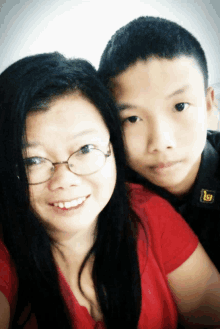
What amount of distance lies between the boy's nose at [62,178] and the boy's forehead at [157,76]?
16.5 inches

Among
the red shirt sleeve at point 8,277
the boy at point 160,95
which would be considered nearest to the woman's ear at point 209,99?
the boy at point 160,95

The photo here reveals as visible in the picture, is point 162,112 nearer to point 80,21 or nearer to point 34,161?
point 34,161

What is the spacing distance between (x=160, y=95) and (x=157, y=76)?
79 millimetres

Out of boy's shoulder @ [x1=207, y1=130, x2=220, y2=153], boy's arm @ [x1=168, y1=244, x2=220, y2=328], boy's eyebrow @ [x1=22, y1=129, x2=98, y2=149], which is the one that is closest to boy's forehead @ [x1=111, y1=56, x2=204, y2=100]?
boy's eyebrow @ [x1=22, y1=129, x2=98, y2=149]

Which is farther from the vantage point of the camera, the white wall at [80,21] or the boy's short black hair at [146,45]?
the white wall at [80,21]

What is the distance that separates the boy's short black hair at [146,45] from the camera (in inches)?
34.4

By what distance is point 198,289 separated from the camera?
899 mm

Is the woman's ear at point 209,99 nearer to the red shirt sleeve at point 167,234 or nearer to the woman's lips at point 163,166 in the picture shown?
the woman's lips at point 163,166

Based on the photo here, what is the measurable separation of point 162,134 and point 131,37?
47 centimetres

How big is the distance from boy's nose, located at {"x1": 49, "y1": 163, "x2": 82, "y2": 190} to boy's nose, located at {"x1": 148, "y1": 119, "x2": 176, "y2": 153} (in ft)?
1.23

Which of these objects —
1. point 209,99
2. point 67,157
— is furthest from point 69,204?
point 209,99

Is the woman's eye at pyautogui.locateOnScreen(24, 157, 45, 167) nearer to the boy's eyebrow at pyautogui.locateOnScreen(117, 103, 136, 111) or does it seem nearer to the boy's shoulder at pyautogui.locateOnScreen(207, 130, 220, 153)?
the boy's eyebrow at pyautogui.locateOnScreen(117, 103, 136, 111)

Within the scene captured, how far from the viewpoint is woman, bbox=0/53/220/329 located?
0.68 meters

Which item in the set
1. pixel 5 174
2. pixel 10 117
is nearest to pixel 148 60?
pixel 10 117
